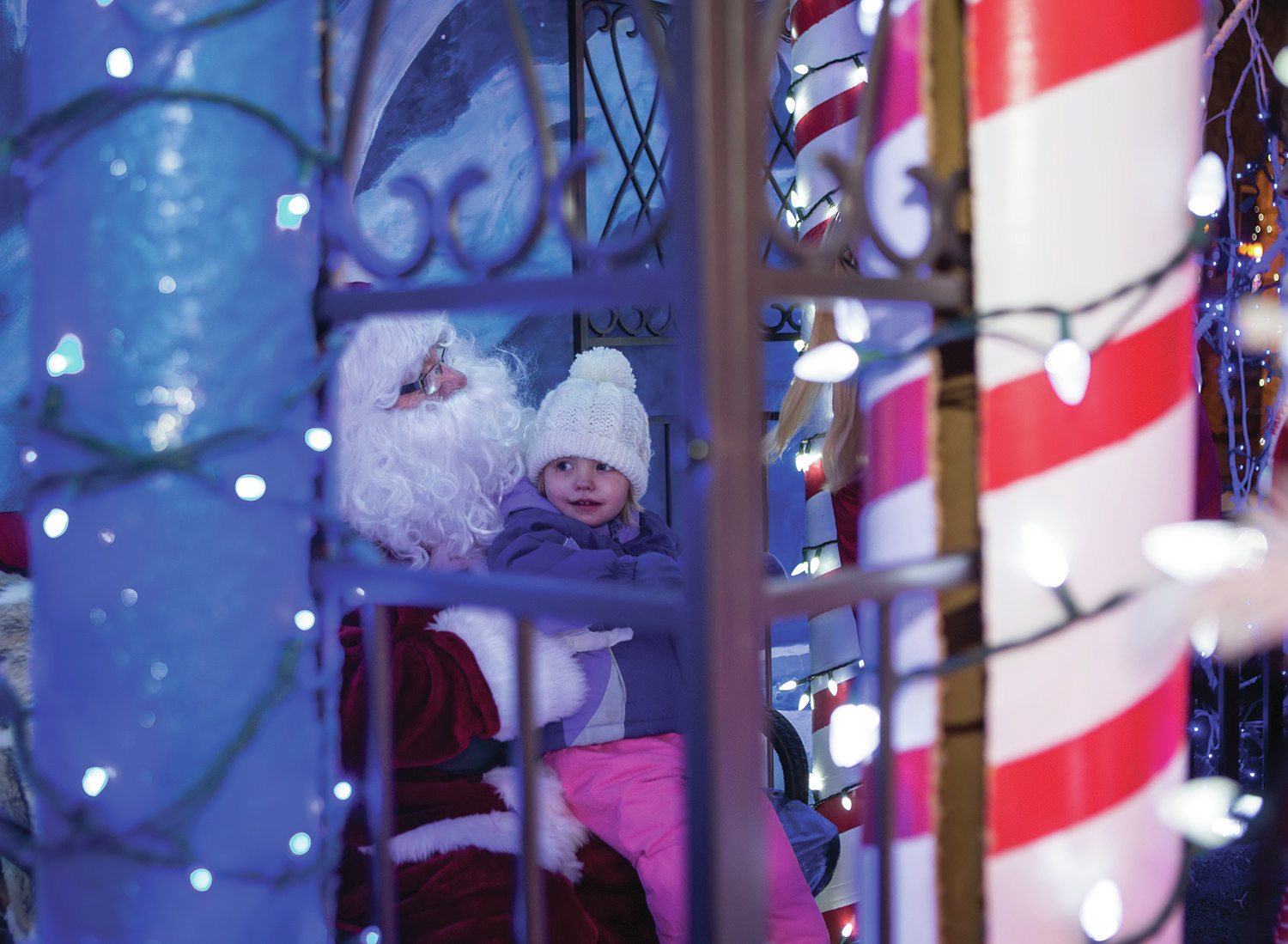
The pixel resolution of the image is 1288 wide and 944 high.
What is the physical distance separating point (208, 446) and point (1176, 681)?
0.82 metres

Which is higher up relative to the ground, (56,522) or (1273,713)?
(56,522)

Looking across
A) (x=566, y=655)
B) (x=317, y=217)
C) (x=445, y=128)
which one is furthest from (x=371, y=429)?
(x=445, y=128)

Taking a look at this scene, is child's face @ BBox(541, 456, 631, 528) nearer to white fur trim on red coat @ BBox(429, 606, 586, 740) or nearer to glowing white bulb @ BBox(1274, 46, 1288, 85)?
white fur trim on red coat @ BBox(429, 606, 586, 740)

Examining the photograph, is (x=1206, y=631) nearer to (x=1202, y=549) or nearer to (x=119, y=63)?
(x=1202, y=549)

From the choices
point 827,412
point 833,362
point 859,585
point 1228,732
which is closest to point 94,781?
point 859,585

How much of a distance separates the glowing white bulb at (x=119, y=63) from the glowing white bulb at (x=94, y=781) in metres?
0.49

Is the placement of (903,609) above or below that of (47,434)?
below

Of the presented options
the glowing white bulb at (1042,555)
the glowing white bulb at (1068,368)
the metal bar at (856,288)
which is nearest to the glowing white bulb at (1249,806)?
the glowing white bulb at (1042,555)

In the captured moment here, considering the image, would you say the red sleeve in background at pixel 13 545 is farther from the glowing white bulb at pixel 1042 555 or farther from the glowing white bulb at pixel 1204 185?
the glowing white bulb at pixel 1204 185

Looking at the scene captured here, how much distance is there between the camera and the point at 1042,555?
0.87 m

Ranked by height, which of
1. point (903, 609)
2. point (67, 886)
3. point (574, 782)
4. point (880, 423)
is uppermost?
point (880, 423)

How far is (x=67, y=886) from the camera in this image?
793 millimetres

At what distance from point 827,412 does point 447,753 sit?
126cm

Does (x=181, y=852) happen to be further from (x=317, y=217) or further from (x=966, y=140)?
(x=966, y=140)
